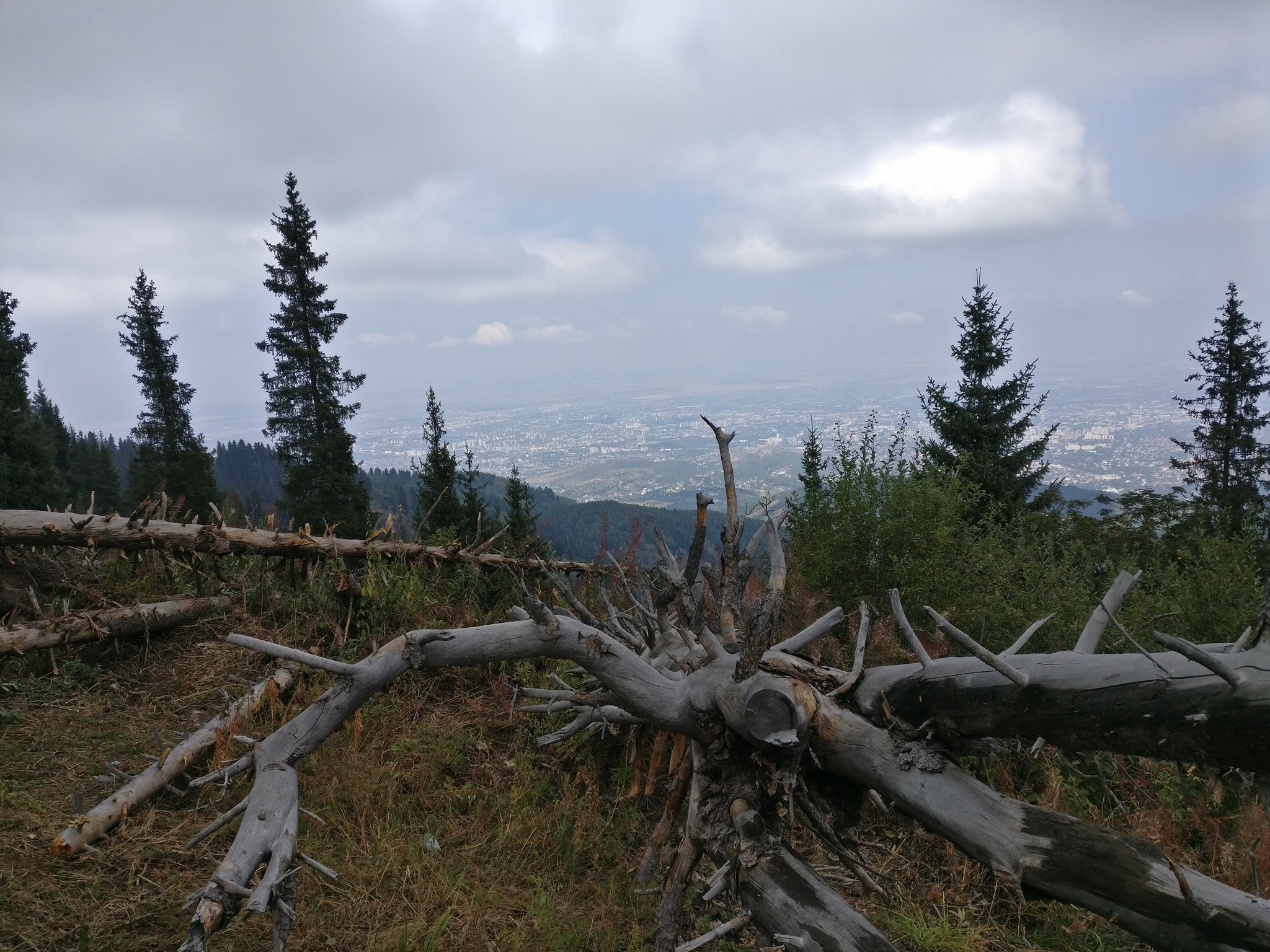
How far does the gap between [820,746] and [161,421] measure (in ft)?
113

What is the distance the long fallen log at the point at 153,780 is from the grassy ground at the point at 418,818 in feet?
0.31

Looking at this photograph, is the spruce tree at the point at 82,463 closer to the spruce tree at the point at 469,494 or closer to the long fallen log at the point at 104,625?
the spruce tree at the point at 469,494

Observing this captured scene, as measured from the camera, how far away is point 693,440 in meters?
71.8

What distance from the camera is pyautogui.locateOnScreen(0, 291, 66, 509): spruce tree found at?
21.8 metres

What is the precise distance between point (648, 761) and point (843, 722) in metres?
2.04

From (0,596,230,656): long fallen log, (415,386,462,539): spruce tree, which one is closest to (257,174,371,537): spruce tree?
(415,386,462,539): spruce tree

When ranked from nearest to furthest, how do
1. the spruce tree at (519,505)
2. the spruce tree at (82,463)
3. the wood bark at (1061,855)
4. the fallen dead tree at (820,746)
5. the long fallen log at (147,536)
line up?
the wood bark at (1061,855), the fallen dead tree at (820,746), the long fallen log at (147,536), the spruce tree at (519,505), the spruce tree at (82,463)

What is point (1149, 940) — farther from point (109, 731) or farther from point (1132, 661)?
point (109, 731)

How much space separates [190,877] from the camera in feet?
10.7

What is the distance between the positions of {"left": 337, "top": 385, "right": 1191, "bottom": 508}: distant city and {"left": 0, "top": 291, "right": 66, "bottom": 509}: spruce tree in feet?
45.7

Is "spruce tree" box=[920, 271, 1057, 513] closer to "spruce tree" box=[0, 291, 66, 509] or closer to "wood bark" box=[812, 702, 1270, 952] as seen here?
"wood bark" box=[812, 702, 1270, 952]

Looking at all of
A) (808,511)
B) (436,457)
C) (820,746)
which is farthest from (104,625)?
(436,457)

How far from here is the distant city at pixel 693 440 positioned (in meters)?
44.2

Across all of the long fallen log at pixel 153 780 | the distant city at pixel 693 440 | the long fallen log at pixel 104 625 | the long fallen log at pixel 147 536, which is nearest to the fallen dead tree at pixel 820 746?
the long fallen log at pixel 153 780
